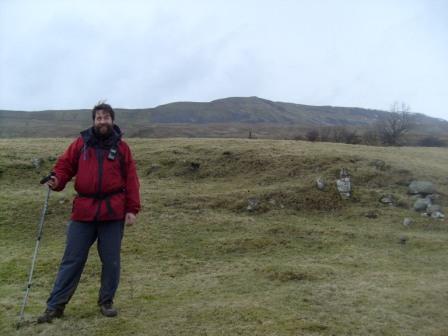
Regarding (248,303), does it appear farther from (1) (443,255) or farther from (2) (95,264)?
(1) (443,255)

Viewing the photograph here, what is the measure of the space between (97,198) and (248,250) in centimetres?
639

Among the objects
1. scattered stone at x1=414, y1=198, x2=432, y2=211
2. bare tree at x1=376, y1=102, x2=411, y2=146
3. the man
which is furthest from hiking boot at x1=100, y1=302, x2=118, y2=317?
bare tree at x1=376, y1=102, x2=411, y2=146

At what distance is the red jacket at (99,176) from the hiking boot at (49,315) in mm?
1469

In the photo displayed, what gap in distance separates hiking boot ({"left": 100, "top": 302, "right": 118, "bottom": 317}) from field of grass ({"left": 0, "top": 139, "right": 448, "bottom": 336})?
4.1 inches

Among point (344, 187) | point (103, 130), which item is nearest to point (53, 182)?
point (103, 130)

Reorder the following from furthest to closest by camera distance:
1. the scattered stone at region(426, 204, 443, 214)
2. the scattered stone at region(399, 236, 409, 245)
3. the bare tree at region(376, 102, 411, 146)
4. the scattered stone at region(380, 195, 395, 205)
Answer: the bare tree at region(376, 102, 411, 146) → the scattered stone at region(380, 195, 395, 205) → the scattered stone at region(426, 204, 443, 214) → the scattered stone at region(399, 236, 409, 245)

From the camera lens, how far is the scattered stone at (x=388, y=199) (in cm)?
1673

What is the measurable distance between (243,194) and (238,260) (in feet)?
19.4

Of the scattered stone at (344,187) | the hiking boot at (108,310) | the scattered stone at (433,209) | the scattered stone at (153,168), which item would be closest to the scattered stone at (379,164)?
the scattered stone at (344,187)

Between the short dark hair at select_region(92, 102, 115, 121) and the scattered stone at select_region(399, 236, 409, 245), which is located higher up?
the short dark hair at select_region(92, 102, 115, 121)

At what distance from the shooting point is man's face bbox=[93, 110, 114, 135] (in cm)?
686

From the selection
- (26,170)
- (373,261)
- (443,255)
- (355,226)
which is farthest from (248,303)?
(26,170)

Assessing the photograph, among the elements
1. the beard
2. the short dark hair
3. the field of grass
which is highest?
the short dark hair

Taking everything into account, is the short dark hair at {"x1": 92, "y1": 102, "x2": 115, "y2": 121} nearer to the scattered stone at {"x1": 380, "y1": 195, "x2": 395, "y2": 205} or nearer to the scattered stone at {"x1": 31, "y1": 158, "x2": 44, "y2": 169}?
the scattered stone at {"x1": 380, "y1": 195, "x2": 395, "y2": 205}
